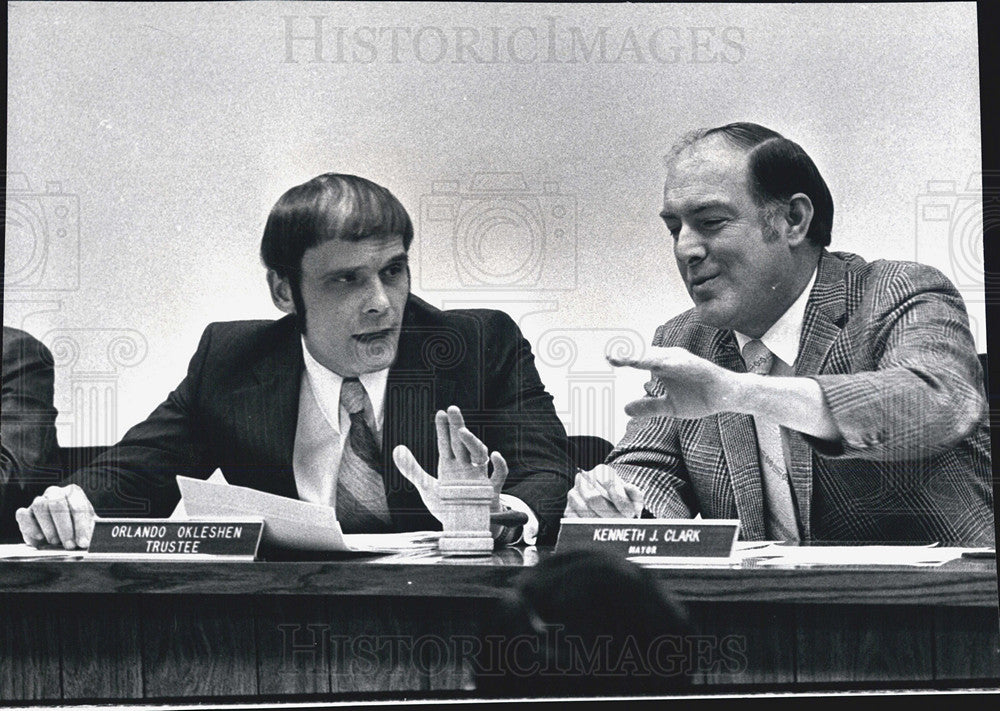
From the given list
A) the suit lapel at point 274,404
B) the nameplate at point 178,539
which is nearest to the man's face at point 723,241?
the suit lapel at point 274,404

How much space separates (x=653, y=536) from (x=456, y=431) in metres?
0.60

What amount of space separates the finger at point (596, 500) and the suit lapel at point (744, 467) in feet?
1.10

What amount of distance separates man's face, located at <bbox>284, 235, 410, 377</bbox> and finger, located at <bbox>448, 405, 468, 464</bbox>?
0.80 ft

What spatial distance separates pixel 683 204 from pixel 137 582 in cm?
178

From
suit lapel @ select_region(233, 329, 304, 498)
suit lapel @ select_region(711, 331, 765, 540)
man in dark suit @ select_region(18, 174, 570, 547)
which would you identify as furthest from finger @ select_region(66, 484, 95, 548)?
suit lapel @ select_region(711, 331, 765, 540)

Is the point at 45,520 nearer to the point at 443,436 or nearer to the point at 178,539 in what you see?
the point at 178,539

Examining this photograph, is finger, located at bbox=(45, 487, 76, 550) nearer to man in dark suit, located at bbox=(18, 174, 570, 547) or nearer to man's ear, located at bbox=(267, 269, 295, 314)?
man in dark suit, located at bbox=(18, 174, 570, 547)

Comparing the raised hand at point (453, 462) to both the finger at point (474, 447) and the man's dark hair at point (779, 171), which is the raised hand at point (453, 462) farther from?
the man's dark hair at point (779, 171)

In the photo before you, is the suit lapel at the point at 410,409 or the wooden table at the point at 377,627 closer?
the wooden table at the point at 377,627

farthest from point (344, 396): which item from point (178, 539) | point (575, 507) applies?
point (575, 507)

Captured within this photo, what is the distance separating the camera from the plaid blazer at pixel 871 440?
3.95 metres

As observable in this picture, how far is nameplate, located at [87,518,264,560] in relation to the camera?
3801 mm

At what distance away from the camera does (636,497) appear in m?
3.98

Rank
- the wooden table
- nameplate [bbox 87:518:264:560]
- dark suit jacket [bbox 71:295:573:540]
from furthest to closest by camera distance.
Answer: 1. dark suit jacket [bbox 71:295:573:540]
2. nameplate [bbox 87:518:264:560]
3. the wooden table
